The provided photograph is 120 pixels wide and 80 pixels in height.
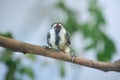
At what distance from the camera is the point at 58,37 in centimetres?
27

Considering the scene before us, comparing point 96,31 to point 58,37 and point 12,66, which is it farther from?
point 58,37

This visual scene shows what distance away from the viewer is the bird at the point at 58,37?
27cm

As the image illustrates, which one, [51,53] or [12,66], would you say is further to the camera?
[12,66]

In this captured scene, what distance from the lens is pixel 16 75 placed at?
0.68 metres

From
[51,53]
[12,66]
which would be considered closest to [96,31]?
[12,66]

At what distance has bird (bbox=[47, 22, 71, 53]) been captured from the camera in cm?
27

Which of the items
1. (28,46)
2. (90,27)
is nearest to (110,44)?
(90,27)

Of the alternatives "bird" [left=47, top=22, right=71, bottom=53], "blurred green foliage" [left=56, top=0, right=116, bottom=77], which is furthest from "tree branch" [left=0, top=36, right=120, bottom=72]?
"blurred green foliage" [left=56, top=0, right=116, bottom=77]

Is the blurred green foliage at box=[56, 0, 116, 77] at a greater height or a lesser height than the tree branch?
greater

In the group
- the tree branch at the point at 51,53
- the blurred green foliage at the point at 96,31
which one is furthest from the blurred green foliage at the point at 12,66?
the tree branch at the point at 51,53

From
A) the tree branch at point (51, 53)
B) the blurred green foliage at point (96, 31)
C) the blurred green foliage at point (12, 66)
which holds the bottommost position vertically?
the tree branch at point (51, 53)

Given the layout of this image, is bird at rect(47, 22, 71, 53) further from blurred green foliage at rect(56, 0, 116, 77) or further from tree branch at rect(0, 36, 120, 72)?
blurred green foliage at rect(56, 0, 116, 77)

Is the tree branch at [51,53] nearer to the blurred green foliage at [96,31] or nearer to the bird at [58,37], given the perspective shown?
the bird at [58,37]

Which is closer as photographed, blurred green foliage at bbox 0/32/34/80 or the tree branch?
the tree branch
